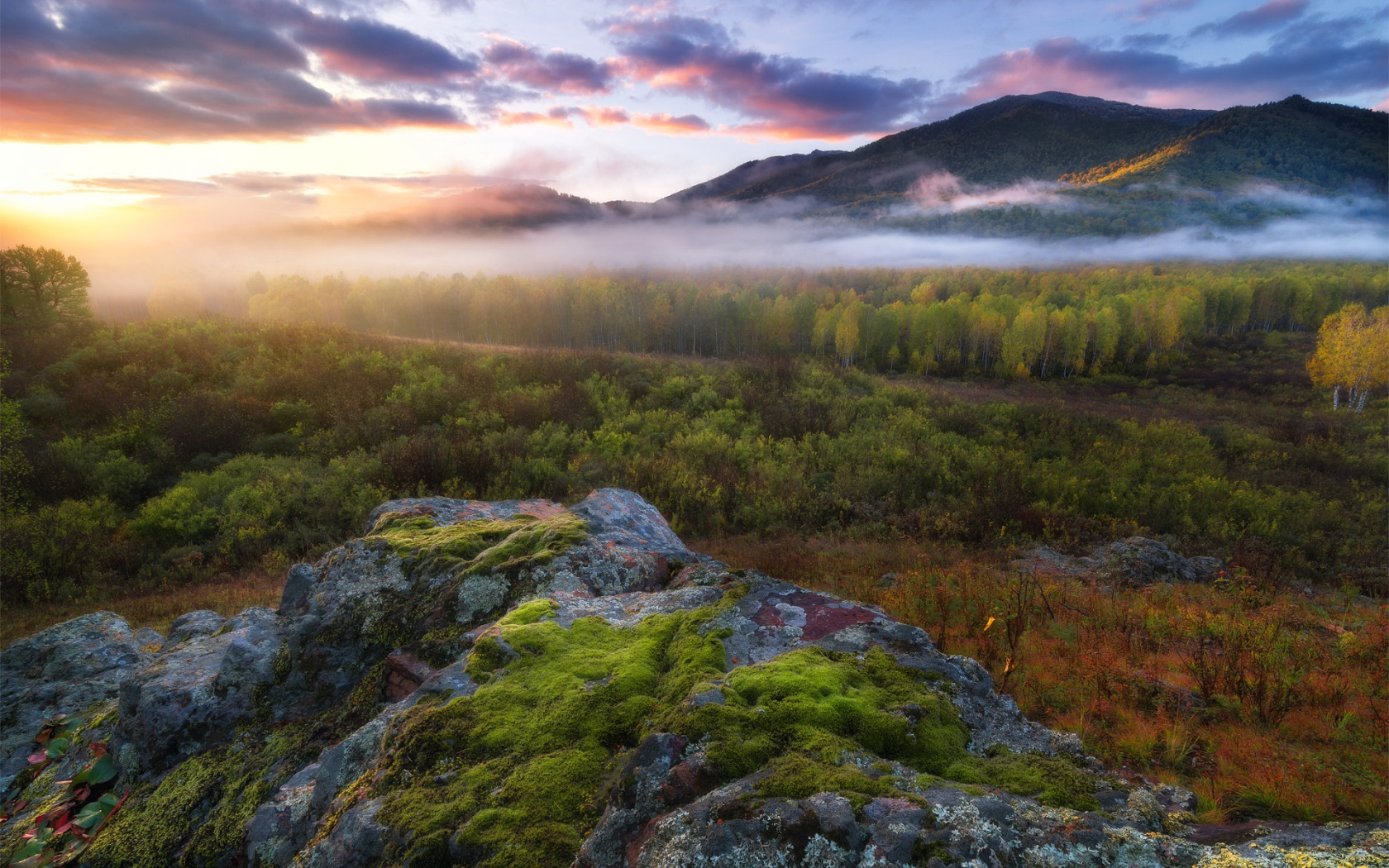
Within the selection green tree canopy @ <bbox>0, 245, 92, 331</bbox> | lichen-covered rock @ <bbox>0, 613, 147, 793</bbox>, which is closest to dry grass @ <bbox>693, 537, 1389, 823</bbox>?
lichen-covered rock @ <bbox>0, 613, 147, 793</bbox>

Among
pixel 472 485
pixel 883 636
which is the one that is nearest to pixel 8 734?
pixel 883 636

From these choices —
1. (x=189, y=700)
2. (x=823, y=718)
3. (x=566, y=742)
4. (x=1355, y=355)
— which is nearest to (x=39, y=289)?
(x=189, y=700)

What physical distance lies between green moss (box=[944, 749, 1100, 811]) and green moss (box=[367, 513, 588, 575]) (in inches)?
156

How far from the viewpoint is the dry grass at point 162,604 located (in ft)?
36.0

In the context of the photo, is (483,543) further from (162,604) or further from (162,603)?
(162,603)

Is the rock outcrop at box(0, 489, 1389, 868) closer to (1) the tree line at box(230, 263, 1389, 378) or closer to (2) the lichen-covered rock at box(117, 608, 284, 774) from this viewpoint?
(2) the lichen-covered rock at box(117, 608, 284, 774)

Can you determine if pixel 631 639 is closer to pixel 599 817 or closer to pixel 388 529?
pixel 599 817

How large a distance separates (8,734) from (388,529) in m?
3.86

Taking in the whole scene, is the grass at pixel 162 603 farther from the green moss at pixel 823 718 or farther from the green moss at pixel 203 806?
the green moss at pixel 823 718

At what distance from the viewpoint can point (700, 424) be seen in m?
23.2

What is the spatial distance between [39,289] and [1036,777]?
5539cm

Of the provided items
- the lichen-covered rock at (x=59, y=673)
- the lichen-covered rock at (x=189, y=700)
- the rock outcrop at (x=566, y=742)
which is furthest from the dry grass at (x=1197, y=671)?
the lichen-covered rock at (x=59, y=673)

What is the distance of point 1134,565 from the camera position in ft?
38.8

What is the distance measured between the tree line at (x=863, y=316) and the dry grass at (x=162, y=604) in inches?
2143
